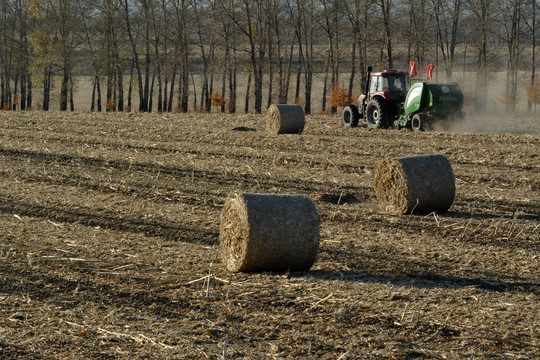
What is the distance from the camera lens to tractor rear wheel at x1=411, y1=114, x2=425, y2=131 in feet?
67.2

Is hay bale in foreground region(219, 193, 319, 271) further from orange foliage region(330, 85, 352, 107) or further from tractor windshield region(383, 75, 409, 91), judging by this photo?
orange foliage region(330, 85, 352, 107)

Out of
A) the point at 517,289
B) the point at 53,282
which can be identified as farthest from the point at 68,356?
the point at 517,289

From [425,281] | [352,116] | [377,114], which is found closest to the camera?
[425,281]

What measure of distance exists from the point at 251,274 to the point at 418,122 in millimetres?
14828

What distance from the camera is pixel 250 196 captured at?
7043 mm

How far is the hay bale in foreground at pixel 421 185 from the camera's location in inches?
388

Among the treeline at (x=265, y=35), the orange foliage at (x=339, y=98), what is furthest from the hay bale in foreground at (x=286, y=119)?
the orange foliage at (x=339, y=98)

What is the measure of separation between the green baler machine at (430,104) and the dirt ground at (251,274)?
560 centimetres

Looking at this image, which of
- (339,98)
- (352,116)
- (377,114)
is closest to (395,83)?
(377,114)

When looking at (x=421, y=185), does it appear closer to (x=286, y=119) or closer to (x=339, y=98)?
(x=286, y=119)

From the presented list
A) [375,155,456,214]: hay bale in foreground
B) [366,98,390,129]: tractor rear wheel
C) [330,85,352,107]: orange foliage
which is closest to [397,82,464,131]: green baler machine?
[366,98,390,129]: tractor rear wheel

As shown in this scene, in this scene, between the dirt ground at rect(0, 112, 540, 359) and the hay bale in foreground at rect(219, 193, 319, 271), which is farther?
the hay bale in foreground at rect(219, 193, 319, 271)

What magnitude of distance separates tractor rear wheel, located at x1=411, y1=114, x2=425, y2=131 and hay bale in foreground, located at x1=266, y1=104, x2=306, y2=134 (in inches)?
136

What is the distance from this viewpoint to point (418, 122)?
20656mm
